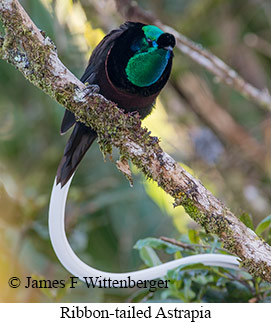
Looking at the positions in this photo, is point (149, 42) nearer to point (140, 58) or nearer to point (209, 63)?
point (140, 58)

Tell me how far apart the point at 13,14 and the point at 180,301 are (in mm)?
1534

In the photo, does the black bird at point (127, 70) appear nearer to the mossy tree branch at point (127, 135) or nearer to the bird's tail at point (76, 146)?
the bird's tail at point (76, 146)

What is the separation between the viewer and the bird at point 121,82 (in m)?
2.50

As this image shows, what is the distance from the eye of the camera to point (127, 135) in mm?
2223

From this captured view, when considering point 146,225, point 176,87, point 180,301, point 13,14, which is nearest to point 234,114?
point 176,87

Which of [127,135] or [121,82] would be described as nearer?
[127,135]

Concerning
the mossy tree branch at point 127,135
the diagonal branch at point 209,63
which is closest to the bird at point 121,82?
the mossy tree branch at point 127,135

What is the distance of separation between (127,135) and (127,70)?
688 millimetres

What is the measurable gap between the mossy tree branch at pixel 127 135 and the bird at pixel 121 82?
1.47 feet

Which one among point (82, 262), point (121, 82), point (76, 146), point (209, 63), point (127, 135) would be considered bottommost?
point (82, 262)

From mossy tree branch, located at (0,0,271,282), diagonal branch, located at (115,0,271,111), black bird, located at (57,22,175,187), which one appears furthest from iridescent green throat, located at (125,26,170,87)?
diagonal branch, located at (115,0,271,111)

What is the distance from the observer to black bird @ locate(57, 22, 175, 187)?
2750 millimetres

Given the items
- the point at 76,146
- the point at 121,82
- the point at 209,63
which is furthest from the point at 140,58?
the point at 209,63

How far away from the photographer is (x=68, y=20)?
449 centimetres
